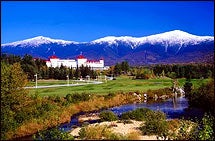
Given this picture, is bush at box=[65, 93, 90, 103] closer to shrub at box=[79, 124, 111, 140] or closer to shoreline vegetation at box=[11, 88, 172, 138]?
shoreline vegetation at box=[11, 88, 172, 138]

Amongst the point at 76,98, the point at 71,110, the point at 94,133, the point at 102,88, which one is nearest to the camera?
the point at 94,133

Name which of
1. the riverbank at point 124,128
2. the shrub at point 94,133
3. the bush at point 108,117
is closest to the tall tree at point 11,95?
the riverbank at point 124,128

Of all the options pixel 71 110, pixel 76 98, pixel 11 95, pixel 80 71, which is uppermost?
pixel 80 71

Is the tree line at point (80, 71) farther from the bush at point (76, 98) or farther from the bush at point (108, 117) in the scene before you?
the bush at point (108, 117)

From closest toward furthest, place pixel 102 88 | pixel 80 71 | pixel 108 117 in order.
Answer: pixel 108 117 → pixel 102 88 → pixel 80 71

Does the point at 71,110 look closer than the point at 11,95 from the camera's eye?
No

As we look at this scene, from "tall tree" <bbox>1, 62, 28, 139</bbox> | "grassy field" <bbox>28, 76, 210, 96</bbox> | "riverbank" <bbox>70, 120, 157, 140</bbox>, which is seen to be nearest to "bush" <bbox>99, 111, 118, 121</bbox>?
"riverbank" <bbox>70, 120, 157, 140</bbox>

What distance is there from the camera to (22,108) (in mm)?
37750

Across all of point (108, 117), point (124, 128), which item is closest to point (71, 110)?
point (108, 117)

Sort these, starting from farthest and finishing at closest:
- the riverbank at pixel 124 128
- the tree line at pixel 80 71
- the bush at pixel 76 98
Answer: the tree line at pixel 80 71 → the bush at pixel 76 98 → the riverbank at pixel 124 128

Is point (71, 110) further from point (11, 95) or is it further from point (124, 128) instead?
point (124, 128)

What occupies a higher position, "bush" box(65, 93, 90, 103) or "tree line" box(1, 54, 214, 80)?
"tree line" box(1, 54, 214, 80)

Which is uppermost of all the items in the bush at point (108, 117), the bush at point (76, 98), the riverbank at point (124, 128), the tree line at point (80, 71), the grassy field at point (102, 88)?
the tree line at point (80, 71)

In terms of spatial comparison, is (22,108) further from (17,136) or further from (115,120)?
(115,120)
